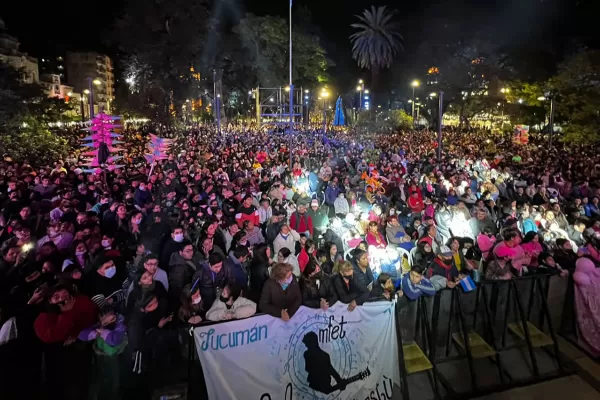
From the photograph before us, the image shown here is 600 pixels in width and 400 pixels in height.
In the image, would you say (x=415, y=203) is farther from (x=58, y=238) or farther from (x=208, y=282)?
(x=58, y=238)

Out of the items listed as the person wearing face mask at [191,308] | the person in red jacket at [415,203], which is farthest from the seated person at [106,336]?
the person in red jacket at [415,203]

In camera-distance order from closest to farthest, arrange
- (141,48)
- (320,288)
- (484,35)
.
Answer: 1. (320,288)
2. (141,48)
3. (484,35)

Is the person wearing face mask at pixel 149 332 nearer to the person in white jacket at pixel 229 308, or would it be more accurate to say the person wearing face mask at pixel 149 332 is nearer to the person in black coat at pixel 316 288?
the person in white jacket at pixel 229 308

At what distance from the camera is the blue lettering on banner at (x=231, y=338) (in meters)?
3.99

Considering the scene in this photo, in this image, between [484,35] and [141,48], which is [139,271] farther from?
[484,35]

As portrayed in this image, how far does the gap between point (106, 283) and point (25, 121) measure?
13.7m

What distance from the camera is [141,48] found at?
3441 centimetres

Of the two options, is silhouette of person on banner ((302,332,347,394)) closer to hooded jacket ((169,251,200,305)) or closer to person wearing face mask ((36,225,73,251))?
hooded jacket ((169,251,200,305))

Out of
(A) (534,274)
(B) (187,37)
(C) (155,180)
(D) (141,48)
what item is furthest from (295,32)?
→ (A) (534,274)

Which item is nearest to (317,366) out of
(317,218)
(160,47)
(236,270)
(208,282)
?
(208,282)

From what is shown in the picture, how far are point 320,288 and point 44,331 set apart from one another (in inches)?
114

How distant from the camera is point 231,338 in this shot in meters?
4.07

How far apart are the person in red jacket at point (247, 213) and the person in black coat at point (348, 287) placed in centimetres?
312

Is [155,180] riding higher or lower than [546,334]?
higher
